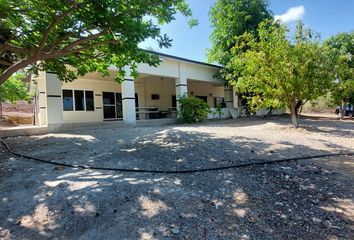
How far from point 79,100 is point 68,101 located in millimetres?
700

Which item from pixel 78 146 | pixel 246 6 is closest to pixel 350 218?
pixel 78 146

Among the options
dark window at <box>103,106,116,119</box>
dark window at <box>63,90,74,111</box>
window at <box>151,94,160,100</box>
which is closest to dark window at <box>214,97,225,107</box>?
window at <box>151,94,160,100</box>

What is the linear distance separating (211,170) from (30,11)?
5490mm

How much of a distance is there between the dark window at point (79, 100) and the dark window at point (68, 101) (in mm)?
287

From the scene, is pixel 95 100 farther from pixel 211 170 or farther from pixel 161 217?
pixel 161 217

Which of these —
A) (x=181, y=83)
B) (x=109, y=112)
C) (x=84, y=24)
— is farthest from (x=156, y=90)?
(x=84, y=24)

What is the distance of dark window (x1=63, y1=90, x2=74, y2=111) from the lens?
1437 cm

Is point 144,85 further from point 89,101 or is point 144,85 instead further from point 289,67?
point 289,67

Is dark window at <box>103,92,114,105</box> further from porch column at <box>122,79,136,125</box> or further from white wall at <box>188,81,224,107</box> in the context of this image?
white wall at <box>188,81,224,107</box>

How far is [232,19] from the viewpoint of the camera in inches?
661

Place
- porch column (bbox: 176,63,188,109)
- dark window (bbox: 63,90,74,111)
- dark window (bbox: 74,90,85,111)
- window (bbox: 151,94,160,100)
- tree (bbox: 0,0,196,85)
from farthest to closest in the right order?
window (bbox: 151,94,160,100) → porch column (bbox: 176,63,188,109) → dark window (bbox: 74,90,85,111) → dark window (bbox: 63,90,74,111) → tree (bbox: 0,0,196,85)

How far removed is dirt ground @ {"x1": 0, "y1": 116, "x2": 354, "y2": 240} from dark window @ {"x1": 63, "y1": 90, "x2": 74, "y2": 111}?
9077mm

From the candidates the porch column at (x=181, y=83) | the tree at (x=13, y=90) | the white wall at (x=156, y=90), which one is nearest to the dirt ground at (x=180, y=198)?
the tree at (x=13, y=90)

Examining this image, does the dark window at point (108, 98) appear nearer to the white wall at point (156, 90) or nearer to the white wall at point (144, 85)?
the white wall at point (144, 85)
